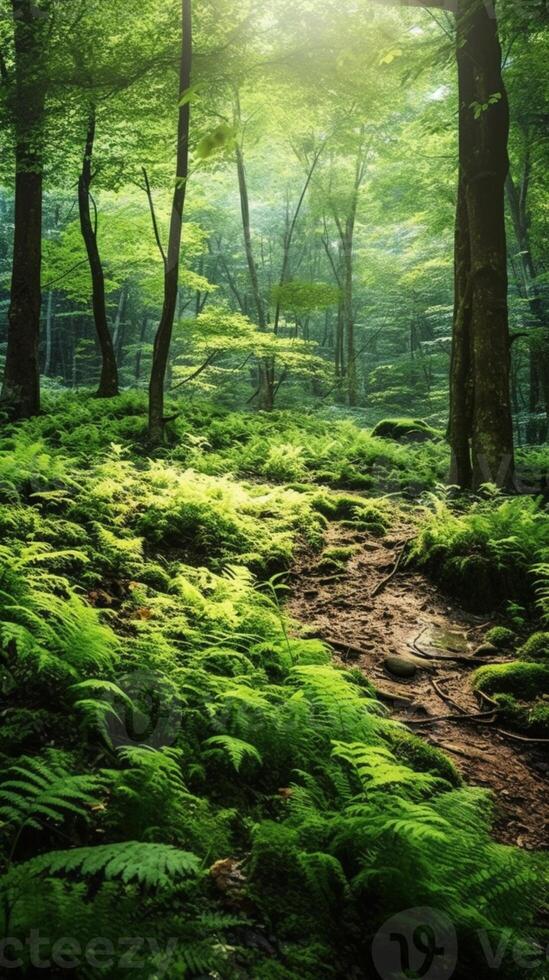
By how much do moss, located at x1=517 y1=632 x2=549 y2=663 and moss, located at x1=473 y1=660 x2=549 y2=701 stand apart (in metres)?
0.25

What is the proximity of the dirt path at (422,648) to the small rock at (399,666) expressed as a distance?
51 mm

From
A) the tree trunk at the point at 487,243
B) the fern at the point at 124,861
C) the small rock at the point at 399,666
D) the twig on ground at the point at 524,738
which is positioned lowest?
the twig on ground at the point at 524,738

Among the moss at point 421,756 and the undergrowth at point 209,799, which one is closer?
the undergrowth at point 209,799

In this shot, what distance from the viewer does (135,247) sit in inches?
658

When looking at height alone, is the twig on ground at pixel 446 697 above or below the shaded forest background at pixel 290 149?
below

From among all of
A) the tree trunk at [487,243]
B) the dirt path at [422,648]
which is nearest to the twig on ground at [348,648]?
the dirt path at [422,648]

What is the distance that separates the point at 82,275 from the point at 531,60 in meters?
12.7

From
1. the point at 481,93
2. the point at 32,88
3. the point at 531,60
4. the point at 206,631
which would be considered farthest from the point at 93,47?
the point at 206,631

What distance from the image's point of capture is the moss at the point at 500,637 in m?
4.85

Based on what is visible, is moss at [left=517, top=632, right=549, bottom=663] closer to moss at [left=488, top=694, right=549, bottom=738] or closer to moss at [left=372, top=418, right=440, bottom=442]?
moss at [left=488, top=694, right=549, bottom=738]

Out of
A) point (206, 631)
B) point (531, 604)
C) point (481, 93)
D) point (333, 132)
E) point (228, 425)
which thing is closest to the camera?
point (206, 631)

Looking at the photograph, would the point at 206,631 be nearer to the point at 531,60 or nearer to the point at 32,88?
the point at 32,88

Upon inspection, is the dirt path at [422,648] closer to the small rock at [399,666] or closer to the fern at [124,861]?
the small rock at [399,666]

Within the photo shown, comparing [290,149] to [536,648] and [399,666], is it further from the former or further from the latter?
[399,666]
